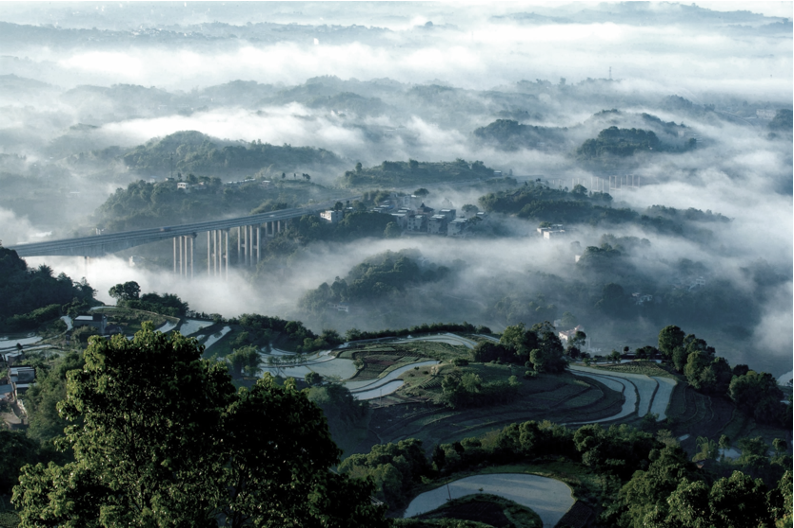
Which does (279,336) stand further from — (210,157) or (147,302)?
(210,157)

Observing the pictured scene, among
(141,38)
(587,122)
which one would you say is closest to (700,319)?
(141,38)

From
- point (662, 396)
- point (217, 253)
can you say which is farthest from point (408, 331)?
point (217, 253)

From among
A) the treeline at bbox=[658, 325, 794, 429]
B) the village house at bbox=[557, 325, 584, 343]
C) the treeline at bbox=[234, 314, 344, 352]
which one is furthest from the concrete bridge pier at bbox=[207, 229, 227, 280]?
the treeline at bbox=[658, 325, 794, 429]

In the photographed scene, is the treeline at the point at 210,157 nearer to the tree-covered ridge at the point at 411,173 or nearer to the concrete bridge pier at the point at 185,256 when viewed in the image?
the tree-covered ridge at the point at 411,173

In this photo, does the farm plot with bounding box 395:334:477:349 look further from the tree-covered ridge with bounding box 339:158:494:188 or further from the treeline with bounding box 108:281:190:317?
the tree-covered ridge with bounding box 339:158:494:188

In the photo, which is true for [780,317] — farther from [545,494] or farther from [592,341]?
[545,494]

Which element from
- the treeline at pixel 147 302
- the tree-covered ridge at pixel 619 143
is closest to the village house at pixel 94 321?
the treeline at pixel 147 302
